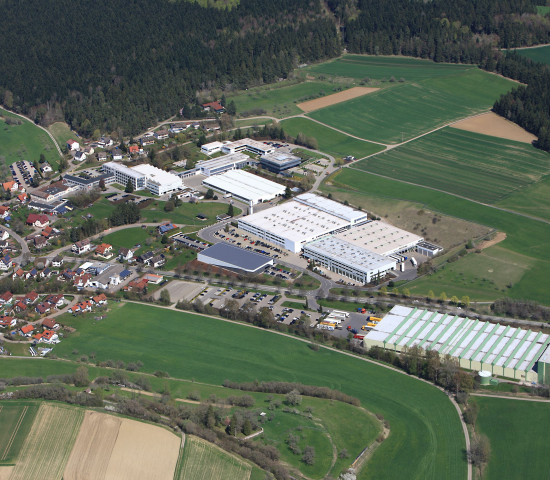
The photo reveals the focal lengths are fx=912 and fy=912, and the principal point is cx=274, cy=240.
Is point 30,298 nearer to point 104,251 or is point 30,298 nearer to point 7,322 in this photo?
point 7,322

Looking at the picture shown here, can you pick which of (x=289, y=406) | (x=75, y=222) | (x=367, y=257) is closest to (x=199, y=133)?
(x=75, y=222)

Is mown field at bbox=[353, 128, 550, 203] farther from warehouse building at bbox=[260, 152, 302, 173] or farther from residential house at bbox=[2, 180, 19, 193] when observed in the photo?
residential house at bbox=[2, 180, 19, 193]

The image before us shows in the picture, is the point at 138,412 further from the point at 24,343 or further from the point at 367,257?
the point at 367,257

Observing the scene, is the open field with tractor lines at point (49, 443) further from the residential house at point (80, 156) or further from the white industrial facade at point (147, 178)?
the residential house at point (80, 156)

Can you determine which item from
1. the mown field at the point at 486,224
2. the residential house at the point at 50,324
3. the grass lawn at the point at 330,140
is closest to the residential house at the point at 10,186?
the residential house at the point at 50,324

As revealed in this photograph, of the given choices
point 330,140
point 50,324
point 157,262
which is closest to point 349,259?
point 157,262

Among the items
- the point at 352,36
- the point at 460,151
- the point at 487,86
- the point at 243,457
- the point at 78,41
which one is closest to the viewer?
the point at 243,457
